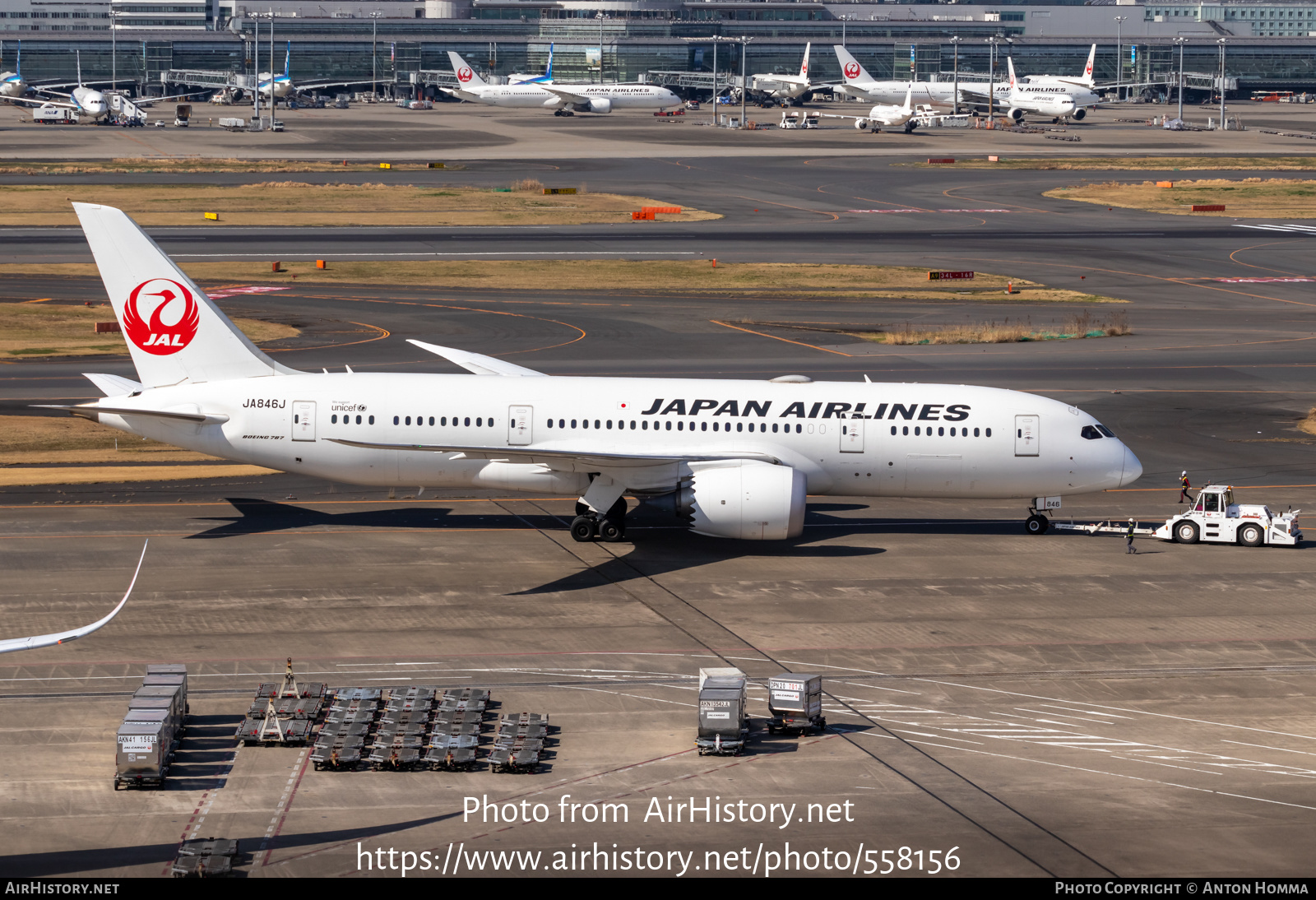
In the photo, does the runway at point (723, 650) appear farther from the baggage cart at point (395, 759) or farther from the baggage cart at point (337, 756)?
the baggage cart at point (337, 756)

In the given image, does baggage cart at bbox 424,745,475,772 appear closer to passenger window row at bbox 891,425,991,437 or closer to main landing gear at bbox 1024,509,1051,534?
passenger window row at bbox 891,425,991,437

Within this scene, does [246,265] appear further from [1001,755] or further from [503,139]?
[503,139]

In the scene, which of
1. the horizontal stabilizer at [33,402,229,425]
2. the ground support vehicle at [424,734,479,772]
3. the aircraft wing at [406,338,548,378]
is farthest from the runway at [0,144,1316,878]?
the aircraft wing at [406,338,548,378]

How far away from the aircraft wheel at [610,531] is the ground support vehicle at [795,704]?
1528 centimetres

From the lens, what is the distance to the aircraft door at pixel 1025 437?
45562 millimetres

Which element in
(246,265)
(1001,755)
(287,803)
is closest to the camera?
(287,803)

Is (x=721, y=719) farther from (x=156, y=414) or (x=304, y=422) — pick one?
(x=156, y=414)

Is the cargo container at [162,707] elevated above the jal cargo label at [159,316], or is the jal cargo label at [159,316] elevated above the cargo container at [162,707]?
the jal cargo label at [159,316]

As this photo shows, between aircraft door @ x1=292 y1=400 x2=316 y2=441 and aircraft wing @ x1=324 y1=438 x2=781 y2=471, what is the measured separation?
38.8 inches

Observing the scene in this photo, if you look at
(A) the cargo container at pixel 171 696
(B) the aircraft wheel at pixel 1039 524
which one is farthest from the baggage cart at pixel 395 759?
(B) the aircraft wheel at pixel 1039 524

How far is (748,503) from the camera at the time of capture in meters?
42.6
